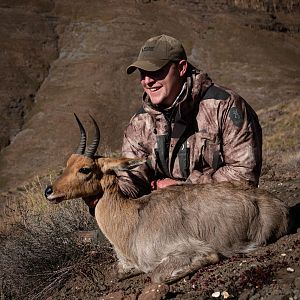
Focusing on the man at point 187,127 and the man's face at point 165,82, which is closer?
the man at point 187,127

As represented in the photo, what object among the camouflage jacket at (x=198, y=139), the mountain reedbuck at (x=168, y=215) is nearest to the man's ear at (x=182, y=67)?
the camouflage jacket at (x=198, y=139)

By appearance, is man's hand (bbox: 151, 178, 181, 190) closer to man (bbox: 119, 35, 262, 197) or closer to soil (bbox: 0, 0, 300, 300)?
man (bbox: 119, 35, 262, 197)

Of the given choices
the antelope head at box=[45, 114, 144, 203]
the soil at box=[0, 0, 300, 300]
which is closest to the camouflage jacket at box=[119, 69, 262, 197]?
the antelope head at box=[45, 114, 144, 203]

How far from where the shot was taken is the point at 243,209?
666cm

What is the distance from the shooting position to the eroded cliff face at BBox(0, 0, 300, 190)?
57.7 meters

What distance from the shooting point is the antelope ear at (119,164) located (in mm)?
6535

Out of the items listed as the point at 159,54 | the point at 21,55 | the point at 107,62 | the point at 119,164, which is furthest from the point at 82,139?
the point at 21,55

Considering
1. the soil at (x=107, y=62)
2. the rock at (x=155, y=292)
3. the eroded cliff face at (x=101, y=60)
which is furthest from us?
the eroded cliff face at (x=101, y=60)

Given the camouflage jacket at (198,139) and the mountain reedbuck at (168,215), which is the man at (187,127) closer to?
the camouflage jacket at (198,139)

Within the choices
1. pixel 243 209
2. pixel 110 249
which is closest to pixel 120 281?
pixel 110 249

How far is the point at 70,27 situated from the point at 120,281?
77155mm

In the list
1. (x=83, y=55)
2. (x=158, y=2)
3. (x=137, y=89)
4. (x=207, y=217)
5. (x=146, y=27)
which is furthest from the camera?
(x=158, y=2)

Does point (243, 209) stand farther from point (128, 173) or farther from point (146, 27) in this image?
point (146, 27)

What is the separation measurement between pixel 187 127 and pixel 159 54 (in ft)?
3.44
